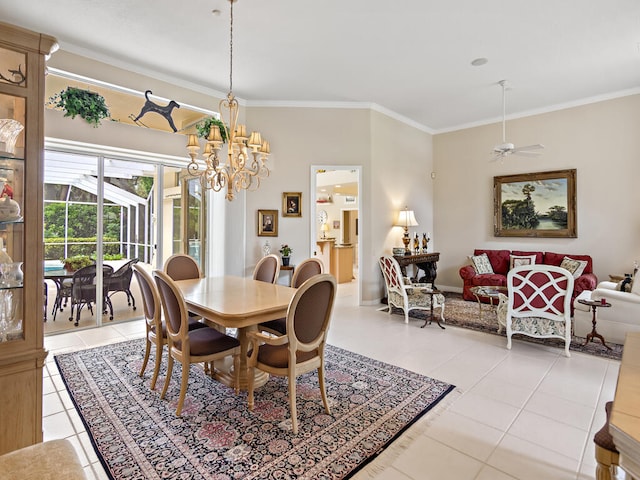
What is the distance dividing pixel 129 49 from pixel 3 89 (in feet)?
10.2

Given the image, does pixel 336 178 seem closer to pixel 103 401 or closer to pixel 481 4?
pixel 481 4

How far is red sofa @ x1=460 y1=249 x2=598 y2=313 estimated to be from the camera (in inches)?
192

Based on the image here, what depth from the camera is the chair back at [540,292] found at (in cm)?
345

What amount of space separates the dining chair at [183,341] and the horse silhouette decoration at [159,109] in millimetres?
3274

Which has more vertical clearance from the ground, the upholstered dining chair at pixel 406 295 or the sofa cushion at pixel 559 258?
the sofa cushion at pixel 559 258

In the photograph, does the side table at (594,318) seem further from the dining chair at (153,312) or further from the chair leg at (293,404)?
the dining chair at (153,312)

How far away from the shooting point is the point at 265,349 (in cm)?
244

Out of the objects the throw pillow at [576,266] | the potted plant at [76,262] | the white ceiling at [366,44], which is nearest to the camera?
the white ceiling at [366,44]

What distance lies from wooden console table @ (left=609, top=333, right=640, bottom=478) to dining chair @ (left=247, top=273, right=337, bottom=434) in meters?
1.47

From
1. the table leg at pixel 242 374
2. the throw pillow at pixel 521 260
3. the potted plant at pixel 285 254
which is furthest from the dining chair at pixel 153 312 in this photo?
the throw pillow at pixel 521 260

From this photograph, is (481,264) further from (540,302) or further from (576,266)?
(540,302)

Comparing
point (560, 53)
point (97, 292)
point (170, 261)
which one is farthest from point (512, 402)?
point (97, 292)

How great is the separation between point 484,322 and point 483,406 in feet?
8.00

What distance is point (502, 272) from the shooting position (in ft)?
20.5
